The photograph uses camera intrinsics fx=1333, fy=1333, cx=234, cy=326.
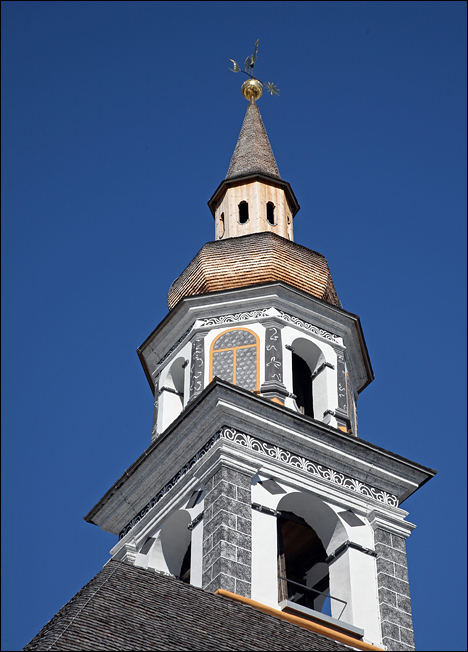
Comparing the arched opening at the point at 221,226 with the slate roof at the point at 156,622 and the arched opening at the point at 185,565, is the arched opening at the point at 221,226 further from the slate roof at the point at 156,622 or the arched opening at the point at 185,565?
the slate roof at the point at 156,622

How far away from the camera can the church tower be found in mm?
21812

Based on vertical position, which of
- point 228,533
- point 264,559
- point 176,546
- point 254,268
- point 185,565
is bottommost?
point 264,559

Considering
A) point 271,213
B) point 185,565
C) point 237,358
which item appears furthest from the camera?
point 271,213

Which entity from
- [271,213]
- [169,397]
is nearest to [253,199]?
[271,213]

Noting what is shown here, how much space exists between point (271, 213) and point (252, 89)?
5.82 metres

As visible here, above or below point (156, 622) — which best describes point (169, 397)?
above

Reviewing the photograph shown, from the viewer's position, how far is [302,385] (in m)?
26.7

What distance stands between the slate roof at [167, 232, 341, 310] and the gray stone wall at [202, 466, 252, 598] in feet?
19.1

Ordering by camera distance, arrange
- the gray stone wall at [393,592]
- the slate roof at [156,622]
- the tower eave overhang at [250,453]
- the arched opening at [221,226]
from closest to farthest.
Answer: the slate roof at [156,622], the gray stone wall at [393,592], the tower eave overhang at [250,453], the arched opening at [221,226]

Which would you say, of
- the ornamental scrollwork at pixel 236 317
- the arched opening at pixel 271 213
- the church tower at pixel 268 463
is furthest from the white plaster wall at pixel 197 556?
the arched opening at pixel 271 213

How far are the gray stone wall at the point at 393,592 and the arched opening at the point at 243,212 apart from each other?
9538mm

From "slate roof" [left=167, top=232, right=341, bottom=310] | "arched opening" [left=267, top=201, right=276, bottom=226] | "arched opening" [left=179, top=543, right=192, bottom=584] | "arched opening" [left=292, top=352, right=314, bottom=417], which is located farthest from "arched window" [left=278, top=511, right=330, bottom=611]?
"arched opening" [left=267, top=201, right=276, bottom=226]

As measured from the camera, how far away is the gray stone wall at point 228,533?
20.7m

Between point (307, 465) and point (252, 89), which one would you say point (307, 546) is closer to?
point (307, 465)
